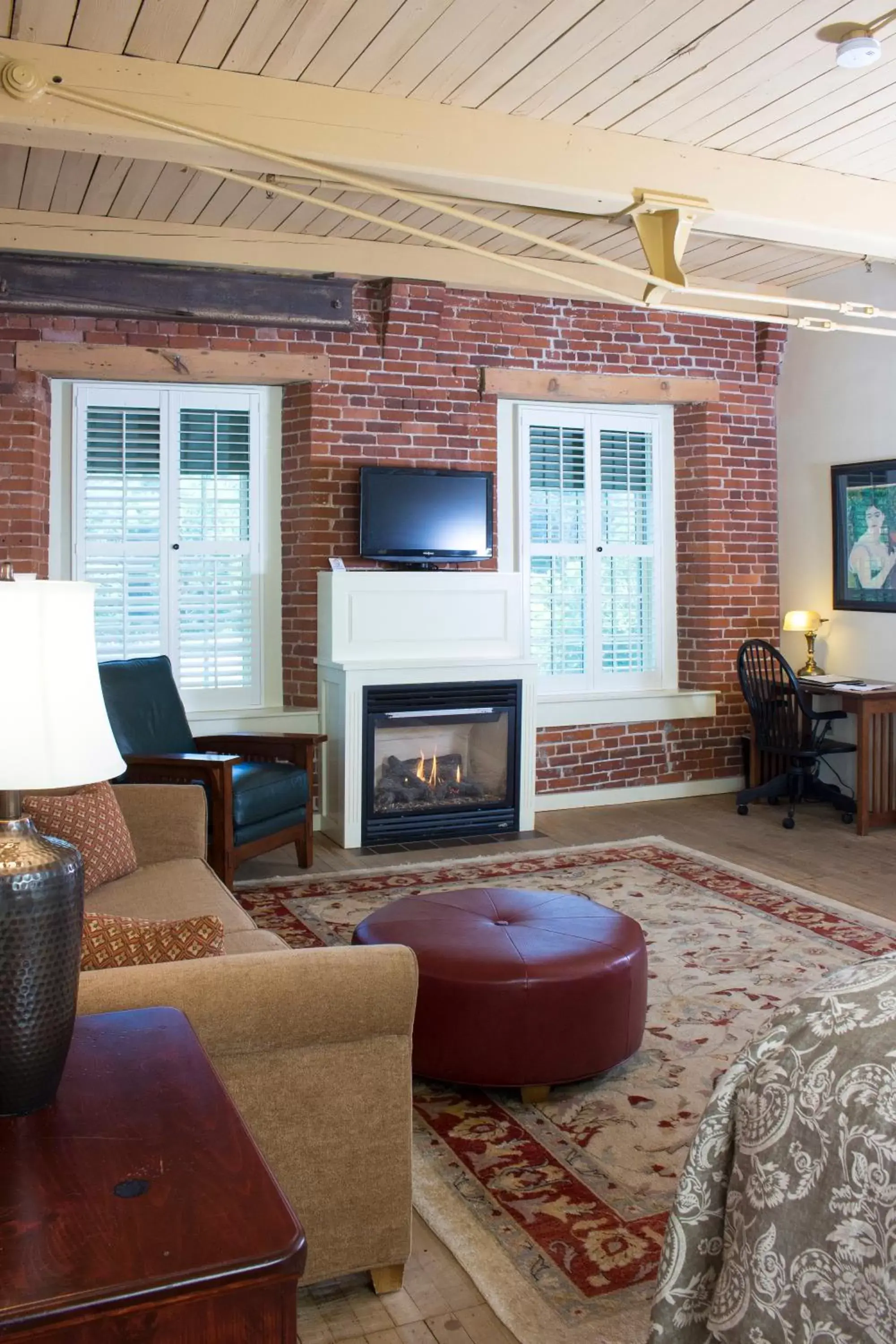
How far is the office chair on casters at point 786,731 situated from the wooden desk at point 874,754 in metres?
0.12

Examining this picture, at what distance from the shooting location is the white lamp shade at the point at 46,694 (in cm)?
156

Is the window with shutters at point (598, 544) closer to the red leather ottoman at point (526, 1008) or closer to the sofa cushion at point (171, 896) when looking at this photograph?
the sofa cushion at point (171, 896)

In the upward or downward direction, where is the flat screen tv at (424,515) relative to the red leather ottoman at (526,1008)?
upward

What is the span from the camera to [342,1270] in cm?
219

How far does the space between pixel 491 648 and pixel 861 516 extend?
7.55ft

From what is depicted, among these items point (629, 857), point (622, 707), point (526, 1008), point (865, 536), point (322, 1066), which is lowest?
point (629, 857)

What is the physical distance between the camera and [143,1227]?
125cm

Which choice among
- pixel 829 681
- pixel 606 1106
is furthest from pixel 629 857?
pixel 606 1106

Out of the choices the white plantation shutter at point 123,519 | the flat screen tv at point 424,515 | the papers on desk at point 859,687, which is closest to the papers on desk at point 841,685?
the papers on desk at point 859,687

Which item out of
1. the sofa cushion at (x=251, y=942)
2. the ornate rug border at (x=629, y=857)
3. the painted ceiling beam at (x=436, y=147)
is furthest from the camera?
the ornate rug border at (x=629, y=857)

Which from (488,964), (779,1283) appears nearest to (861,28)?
(488,964)

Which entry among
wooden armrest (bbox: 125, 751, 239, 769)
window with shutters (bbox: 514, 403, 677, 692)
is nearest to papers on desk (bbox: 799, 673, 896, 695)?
window with shutters (bbox: 514, 403, 677, 692)

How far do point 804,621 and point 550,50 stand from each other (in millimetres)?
4219

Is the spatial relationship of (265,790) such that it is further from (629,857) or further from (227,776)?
(629,857)
